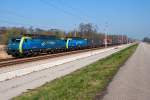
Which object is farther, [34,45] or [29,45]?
[34,45]

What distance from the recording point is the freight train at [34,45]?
4025cm

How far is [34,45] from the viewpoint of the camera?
44562 millimetres

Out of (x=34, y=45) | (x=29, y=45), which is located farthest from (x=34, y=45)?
(x=29, y=45)

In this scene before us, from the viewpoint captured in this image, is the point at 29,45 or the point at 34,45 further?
the point at 34,45

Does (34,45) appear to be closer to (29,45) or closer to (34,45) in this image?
(34,45)

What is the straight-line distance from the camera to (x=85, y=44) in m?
83.9

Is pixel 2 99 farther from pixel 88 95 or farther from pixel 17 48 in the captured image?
pixel 17 48

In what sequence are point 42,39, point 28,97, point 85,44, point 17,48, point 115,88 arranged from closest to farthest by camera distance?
point 28,97
point 115,88
point 17,48
point 42,39
point 85,44

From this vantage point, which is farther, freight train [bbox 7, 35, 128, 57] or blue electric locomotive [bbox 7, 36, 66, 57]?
freight train [bbox 7, 35, 128, 57]

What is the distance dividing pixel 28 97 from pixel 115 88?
144 inches

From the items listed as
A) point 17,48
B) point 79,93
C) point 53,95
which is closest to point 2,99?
point 53,95

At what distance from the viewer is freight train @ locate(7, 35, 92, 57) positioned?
132ft

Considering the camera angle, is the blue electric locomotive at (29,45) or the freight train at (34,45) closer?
the blue electric locomotive at (29,45)

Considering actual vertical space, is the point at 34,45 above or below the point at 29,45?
below
